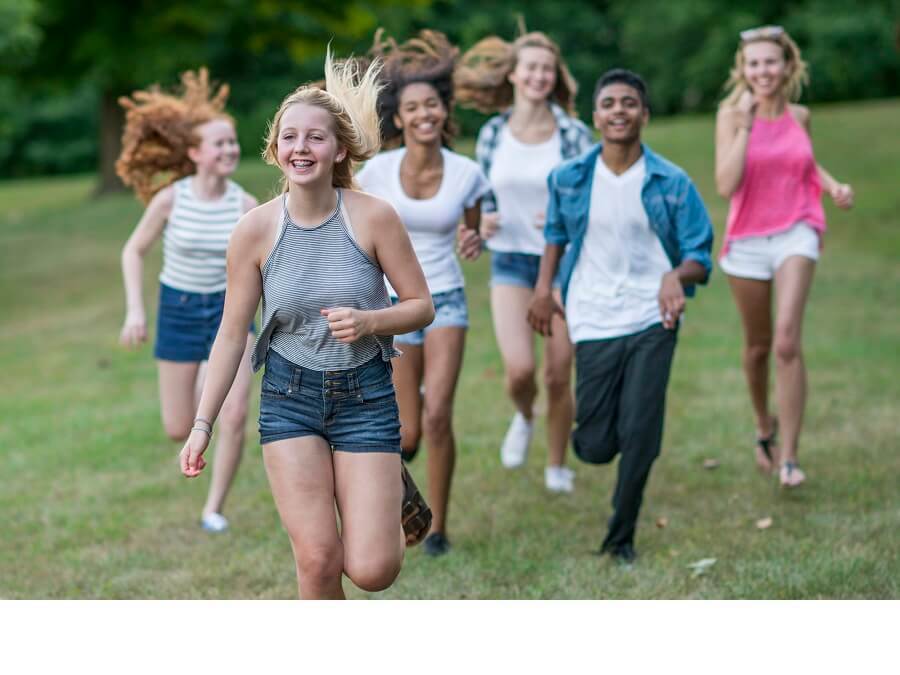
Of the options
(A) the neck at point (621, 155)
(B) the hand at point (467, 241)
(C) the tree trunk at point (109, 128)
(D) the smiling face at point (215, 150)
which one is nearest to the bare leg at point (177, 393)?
(D) the smiling face at point (215, 150)

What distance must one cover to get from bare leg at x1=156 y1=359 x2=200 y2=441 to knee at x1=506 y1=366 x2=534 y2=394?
1.77 m

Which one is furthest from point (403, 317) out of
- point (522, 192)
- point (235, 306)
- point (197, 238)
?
point (522, 192)

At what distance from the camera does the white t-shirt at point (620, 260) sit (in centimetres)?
598

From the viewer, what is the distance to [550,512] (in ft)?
23.5

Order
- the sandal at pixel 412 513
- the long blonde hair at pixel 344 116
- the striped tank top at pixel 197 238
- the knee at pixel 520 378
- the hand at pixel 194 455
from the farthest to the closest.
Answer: the knee at pixel 520 378 → the striped tank top at pixel 197 238 → the sandal at pixel 412 513 → the long blonde hair at pixel 344 116 → the hand at pixel 194 455

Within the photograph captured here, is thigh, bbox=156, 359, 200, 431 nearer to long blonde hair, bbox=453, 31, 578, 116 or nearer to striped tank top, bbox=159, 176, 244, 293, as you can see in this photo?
striped tank top, bbox=159, 176, 244, 293

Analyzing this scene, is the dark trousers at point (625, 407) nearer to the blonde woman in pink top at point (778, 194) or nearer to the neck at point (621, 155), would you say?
the neck at point (621, 155)

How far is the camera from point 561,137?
7305mm

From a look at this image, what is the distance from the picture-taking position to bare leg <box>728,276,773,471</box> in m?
7.29

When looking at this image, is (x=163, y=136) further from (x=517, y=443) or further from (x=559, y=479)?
(x=559, y=479)

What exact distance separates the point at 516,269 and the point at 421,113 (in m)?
1.28

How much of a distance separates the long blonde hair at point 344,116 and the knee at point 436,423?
195cm

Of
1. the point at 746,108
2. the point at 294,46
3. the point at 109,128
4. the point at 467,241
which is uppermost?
the point at 746,108
